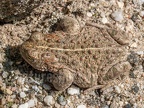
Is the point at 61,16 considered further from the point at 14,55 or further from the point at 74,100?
the point at 74,100

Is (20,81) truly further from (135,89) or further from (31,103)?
(135,89)

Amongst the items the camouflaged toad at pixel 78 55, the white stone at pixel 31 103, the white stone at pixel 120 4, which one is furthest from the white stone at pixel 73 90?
the white stone at pixel 120 4

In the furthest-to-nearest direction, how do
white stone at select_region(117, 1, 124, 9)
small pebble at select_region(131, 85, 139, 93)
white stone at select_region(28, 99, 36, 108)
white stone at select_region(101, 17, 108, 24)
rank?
1. white stone at select_region(117, 1, 124, 9)
2. white stone at select_region(101, 17, 108, 24)
3. small pebble at select_region(131, 85, 139, 93)
4. white stone at select_region(28, 99, 36, 108)

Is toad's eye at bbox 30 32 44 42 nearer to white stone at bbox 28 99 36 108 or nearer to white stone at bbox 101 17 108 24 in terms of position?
white stone at bbox 28 99 36 108

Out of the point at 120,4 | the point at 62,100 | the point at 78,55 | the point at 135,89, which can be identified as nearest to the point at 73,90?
the point at 62,100

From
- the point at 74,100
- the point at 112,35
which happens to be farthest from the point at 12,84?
the point at 112,35

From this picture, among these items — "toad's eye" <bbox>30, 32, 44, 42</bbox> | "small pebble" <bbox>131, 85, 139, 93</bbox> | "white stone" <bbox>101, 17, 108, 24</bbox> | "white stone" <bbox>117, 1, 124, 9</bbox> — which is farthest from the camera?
"white stone" <bbox>117, 1, 124, 9</bbox>

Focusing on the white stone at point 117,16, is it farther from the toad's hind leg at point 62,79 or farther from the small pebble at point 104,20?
the toad's hind leg at point 62,79

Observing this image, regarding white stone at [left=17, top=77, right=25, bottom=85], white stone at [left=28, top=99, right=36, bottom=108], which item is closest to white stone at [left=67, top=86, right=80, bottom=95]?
white stone at [left=28, top=99, right=36, bottom=108]
